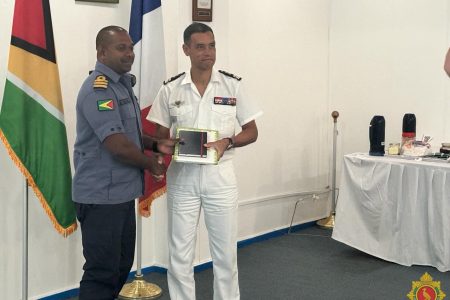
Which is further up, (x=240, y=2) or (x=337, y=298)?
(x=240, y=2)

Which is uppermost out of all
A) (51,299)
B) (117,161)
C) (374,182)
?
(117,161)

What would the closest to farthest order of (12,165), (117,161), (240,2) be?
(117,161) < (12,165) < (240,2)

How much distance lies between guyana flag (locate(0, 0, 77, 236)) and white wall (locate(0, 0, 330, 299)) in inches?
14.8

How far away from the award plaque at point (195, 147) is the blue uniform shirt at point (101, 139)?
242 millimetres

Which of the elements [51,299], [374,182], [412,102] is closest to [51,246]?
[51,299]

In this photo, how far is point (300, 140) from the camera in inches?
212

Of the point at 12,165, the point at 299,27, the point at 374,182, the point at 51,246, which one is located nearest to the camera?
the point at 12,165

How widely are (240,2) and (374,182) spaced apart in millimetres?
1809

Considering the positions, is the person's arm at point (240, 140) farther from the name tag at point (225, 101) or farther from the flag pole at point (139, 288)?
the flag pole at point (139, 288)

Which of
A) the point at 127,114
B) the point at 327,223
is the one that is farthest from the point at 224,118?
the point at 327,223

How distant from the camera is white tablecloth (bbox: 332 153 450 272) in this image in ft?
13.0

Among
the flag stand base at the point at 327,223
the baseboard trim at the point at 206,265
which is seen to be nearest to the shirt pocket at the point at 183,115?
the baseboard trim at the point at 206,265

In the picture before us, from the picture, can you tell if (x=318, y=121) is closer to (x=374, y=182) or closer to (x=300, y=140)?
(x=300, y=140)

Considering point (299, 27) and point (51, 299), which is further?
point (299, 27)
